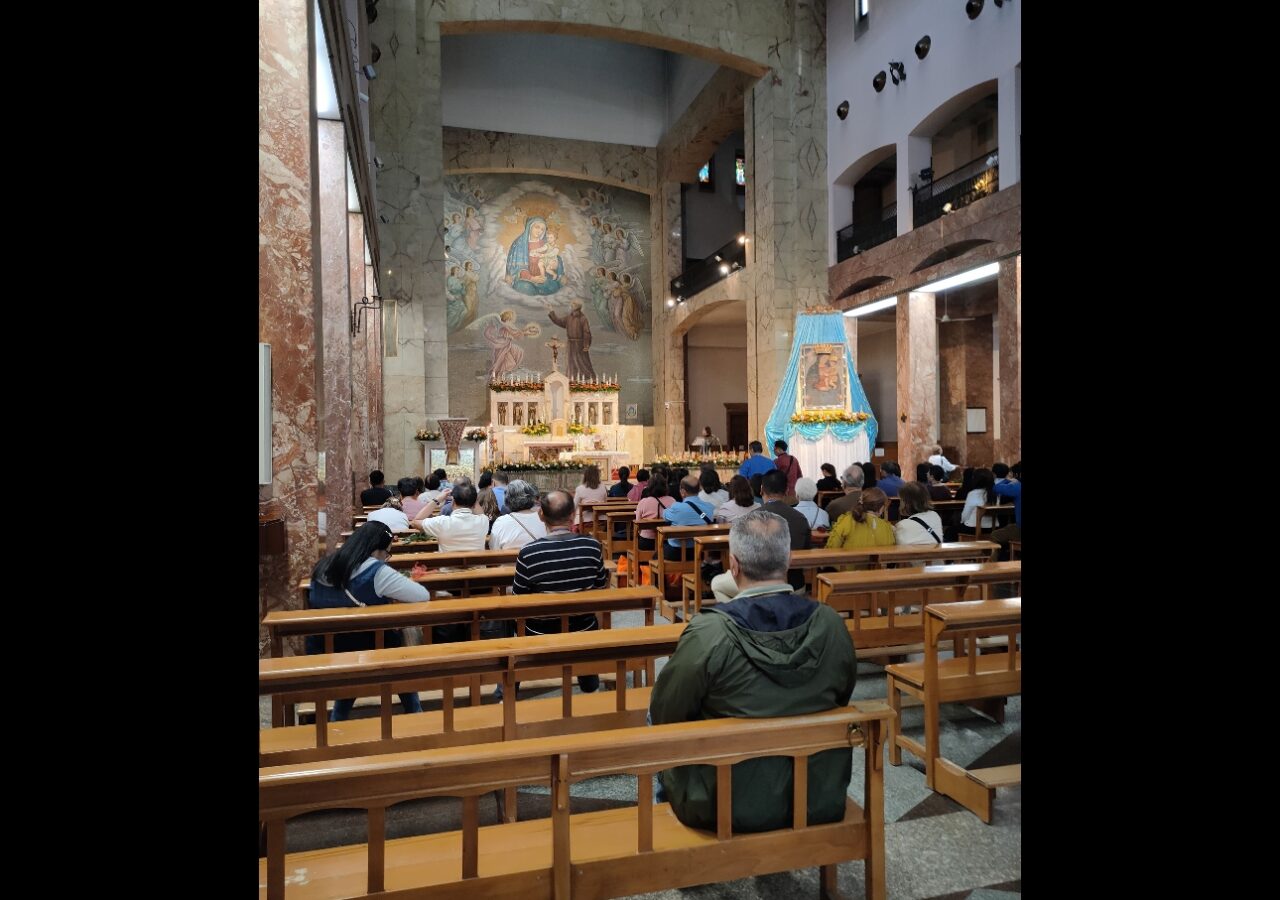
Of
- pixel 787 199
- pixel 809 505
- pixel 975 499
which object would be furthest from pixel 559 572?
pixel 787 199

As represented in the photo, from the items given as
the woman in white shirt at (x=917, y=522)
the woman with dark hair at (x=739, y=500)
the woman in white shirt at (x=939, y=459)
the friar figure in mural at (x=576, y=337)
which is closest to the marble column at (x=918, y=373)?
the woman in white shirt at (x=939, y=459)

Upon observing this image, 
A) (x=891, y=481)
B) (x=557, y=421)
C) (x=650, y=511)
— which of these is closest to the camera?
(x=650, y=511)

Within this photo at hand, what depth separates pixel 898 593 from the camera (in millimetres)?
4688

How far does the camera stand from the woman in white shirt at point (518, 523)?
491cm

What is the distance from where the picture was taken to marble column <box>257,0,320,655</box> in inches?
172

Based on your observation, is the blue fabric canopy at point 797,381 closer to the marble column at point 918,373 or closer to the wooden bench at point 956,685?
the marble column at point 918,373

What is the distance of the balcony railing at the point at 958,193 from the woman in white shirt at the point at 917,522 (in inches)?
309

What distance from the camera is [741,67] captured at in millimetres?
15547

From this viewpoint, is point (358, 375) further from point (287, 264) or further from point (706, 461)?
point (706, 461)

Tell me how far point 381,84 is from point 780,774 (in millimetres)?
14572

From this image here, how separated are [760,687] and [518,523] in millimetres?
3212
